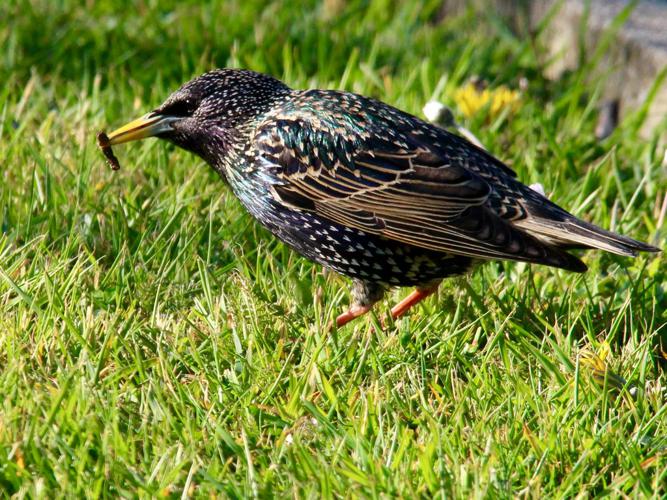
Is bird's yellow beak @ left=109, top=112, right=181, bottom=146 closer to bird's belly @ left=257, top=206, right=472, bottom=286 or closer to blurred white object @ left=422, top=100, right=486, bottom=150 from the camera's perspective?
bird's belly @ left=257, top=206, right=472, bottom=286

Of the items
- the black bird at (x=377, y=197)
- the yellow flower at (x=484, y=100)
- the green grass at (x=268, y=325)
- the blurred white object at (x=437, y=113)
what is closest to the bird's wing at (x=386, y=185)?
the black bird at (x=377, y=197)

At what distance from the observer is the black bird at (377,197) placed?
382 cm

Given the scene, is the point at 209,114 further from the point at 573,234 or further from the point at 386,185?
the point at 573,234

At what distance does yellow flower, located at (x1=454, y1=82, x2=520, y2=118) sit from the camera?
5.38 metres

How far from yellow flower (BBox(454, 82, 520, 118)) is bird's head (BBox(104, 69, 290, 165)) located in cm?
133

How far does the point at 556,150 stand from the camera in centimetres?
510

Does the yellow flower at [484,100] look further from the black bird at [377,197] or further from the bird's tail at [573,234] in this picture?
the bird's tail at [573,234]

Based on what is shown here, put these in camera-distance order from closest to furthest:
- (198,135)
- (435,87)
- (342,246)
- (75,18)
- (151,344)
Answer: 1. (151,344)
2. (342,246)
3. (198,135)
4. (435,87)
5. (75,18)

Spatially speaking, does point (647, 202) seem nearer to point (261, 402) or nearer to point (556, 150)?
point (556, 150)

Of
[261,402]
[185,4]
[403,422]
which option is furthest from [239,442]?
[185,4]

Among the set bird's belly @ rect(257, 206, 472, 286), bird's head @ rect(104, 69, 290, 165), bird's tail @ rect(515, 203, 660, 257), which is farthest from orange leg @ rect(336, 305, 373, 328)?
bird's head @ rect(104, 69, 290, 165)

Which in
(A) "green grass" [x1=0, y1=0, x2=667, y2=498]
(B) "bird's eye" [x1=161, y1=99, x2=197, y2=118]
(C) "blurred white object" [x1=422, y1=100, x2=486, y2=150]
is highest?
(B) "bird's eye" [x1=161, y1=99, x2=197, y2=118]

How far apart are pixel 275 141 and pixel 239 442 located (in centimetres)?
134

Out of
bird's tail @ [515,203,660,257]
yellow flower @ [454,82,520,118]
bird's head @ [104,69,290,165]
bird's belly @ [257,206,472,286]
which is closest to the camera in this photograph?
bird's tail @ [515,203,660,257]
